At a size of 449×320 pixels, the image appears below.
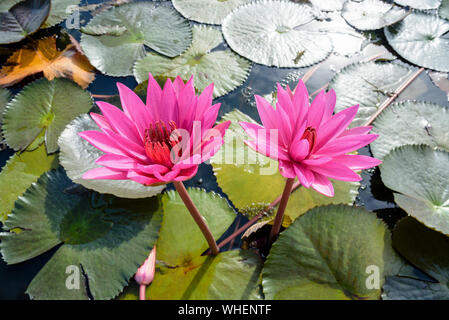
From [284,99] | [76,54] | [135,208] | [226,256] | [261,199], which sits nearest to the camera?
[284,99]

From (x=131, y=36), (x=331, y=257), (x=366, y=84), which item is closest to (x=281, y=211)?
(x=331, y=257)

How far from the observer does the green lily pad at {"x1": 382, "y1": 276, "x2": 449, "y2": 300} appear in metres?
1.17

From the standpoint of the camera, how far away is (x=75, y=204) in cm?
147

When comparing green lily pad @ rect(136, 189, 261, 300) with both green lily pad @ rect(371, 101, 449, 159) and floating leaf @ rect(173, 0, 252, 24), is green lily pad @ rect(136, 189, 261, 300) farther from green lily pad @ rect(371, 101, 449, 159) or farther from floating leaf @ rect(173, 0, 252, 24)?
floating leaf @ rect(173, 0, 252, 24)

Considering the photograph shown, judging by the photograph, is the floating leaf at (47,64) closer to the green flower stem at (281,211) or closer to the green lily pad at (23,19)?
the green lily pad at (23,19)

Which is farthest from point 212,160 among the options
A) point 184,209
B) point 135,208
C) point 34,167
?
point 34,167

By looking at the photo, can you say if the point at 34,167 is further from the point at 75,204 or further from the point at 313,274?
the point at 313,274

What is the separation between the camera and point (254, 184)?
1.62 m

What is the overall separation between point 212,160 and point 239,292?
2.32ft

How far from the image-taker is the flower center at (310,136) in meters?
1.01

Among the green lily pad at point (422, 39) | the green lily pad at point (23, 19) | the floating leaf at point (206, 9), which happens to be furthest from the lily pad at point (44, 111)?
the green lily pad at point (422, 39)

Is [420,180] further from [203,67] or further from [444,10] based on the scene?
[444,10]

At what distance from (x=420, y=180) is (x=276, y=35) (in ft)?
4.75

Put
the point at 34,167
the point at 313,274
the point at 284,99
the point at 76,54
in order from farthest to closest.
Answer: the point at 76,54, the point at 34,167, the point at 313,274, the point at 284,99
